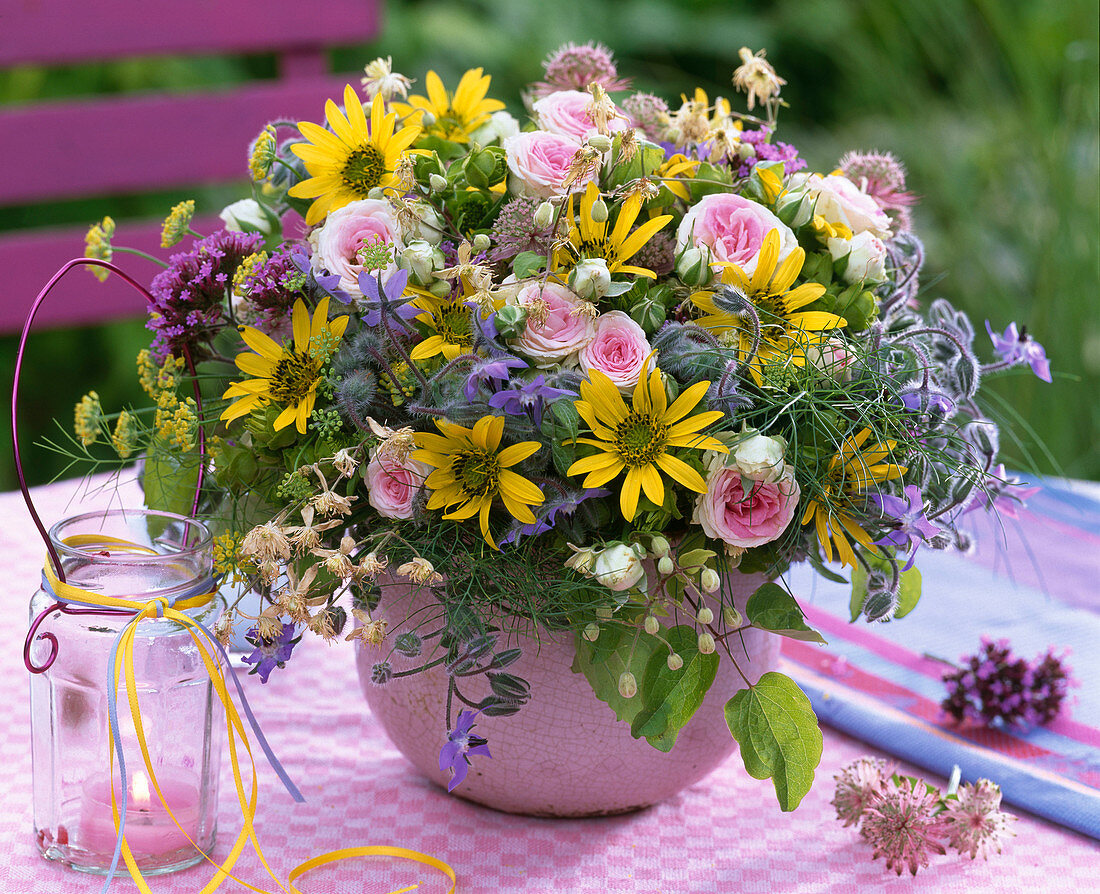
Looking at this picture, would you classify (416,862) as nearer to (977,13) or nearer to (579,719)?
(579,719)

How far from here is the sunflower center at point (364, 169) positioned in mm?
638

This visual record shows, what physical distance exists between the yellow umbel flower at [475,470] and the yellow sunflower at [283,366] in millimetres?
83

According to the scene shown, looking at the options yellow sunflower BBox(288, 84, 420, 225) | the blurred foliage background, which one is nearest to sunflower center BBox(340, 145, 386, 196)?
yellow sunflower BBox(288, 84, 420, 225)

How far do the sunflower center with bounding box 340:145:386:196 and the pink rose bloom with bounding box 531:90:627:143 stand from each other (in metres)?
0.09

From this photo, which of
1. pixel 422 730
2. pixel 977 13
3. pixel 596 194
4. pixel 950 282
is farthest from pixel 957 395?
pixel 977 13

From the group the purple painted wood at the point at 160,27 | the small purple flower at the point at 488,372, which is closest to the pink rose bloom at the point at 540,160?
the small purple flower at the point at 488,372

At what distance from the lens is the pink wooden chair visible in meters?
1.99

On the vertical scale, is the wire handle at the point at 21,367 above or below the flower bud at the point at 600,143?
below

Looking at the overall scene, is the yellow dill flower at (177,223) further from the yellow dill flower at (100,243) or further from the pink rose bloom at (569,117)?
the pink rose bloom at (569,117)

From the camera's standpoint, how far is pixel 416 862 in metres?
0.63

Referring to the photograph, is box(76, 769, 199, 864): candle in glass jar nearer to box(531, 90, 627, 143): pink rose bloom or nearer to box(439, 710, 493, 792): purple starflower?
box(439, 710, 493, 792): purple starflower

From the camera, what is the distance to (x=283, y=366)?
589 mm

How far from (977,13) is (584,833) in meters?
2.22

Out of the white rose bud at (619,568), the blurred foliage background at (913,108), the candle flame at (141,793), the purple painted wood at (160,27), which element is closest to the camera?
the white rose bud at (619,568)
